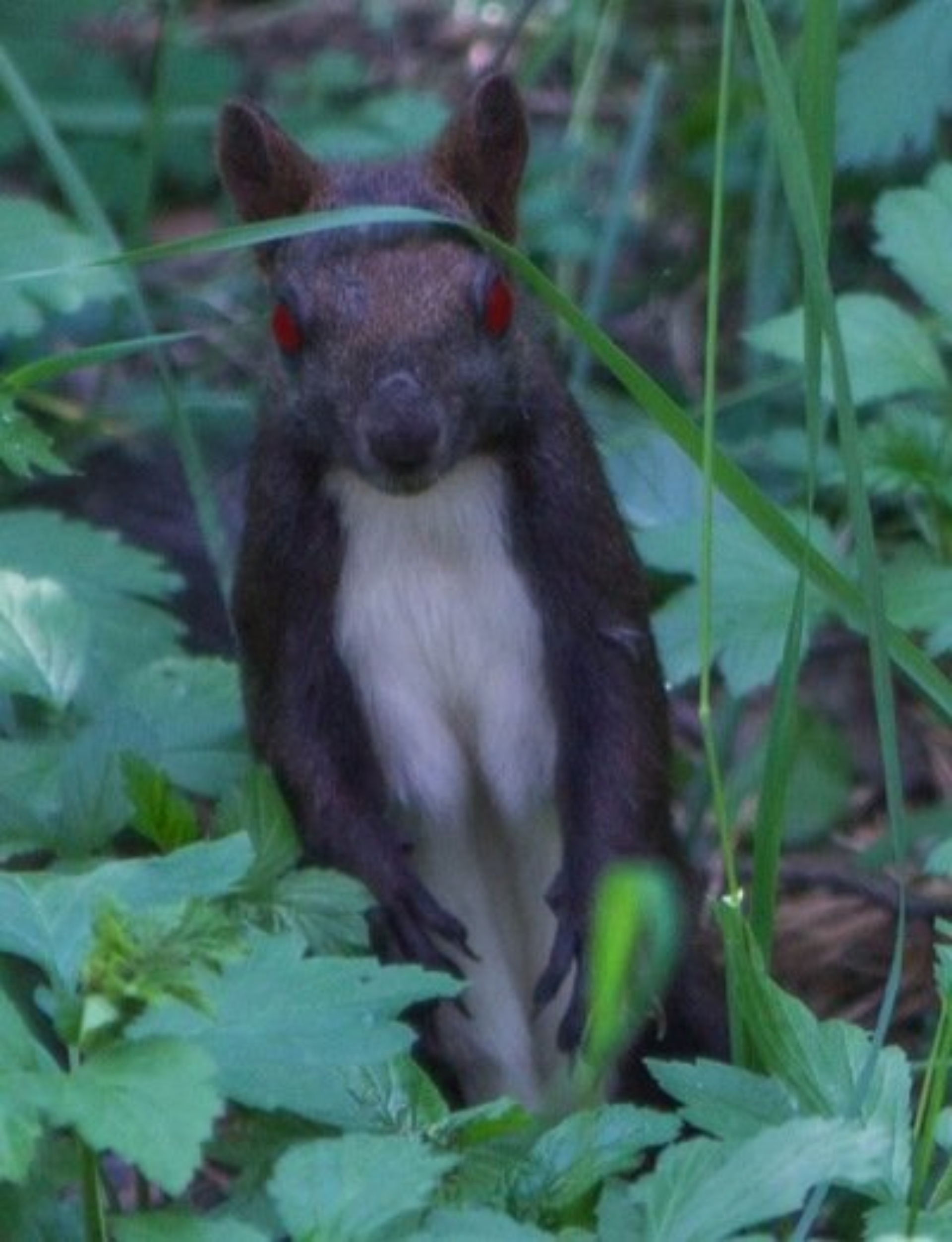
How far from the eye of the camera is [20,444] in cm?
393

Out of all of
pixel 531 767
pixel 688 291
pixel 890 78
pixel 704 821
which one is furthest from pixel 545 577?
pixel 688 291

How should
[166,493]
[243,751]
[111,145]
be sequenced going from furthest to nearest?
[111,145]
[166,493]
[243,751]

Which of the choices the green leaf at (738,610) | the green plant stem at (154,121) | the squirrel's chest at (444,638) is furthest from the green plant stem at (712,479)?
the green plant stem at (154,121)

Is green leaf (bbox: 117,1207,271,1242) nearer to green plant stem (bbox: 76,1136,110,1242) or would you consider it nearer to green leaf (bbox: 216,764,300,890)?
green plant stem (bbox: 76,1136,110,1242)

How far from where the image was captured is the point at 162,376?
4.69 m

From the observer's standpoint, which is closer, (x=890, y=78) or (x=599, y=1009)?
(x=599, y=1009)

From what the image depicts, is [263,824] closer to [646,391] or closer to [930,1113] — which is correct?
[646,391]

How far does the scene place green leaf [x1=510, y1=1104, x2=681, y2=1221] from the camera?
3475 mm

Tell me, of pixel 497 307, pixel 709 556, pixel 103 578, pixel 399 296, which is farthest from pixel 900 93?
pixel 709 556

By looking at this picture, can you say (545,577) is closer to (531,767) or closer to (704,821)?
(531,767)

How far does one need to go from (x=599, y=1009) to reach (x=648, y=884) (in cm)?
12

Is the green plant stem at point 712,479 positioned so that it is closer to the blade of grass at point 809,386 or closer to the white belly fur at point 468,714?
the blade of grass at point 809,386

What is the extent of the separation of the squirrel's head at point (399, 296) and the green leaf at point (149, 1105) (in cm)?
118

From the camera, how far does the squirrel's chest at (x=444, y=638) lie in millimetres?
4363
